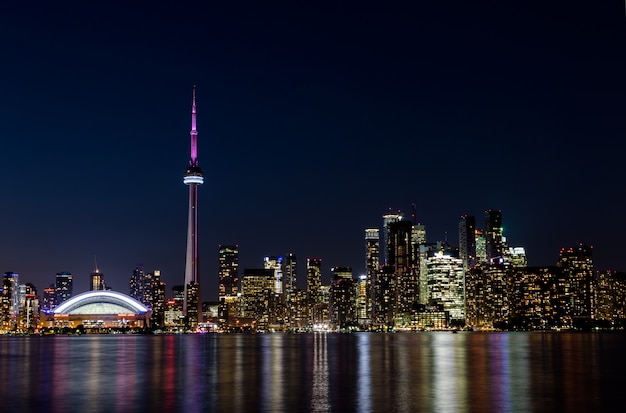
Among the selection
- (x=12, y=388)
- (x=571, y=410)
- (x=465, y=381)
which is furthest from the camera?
(x=465, y=381)

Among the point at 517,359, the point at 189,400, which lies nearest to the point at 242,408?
the point at 189,400

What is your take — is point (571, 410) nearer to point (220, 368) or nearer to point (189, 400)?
point (189, 400)

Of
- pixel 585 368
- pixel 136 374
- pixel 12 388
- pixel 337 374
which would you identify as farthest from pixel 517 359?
pixel 12 388

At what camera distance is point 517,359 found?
95188mm

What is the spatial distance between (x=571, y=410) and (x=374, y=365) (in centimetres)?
4090

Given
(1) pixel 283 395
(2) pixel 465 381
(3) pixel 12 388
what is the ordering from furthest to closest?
(2) pixel 465 381, (3) pixel 12 388, (1) pixel 283 395

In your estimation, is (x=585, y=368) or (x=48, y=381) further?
(x=585, y=368)

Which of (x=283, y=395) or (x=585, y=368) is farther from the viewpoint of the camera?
Answer: (x=585, y=368)

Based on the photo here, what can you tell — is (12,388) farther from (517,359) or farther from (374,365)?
(517,359)

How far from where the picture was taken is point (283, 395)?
51938 mm

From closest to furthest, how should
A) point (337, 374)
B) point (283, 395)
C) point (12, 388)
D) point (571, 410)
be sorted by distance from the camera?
point (571, 410)
point (283, 395)
point (12, 388)
point (337, 374)

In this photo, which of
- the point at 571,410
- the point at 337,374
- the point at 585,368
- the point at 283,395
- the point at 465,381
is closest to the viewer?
the point at 571,410

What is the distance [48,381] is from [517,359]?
182ft

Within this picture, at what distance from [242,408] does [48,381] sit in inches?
1012
